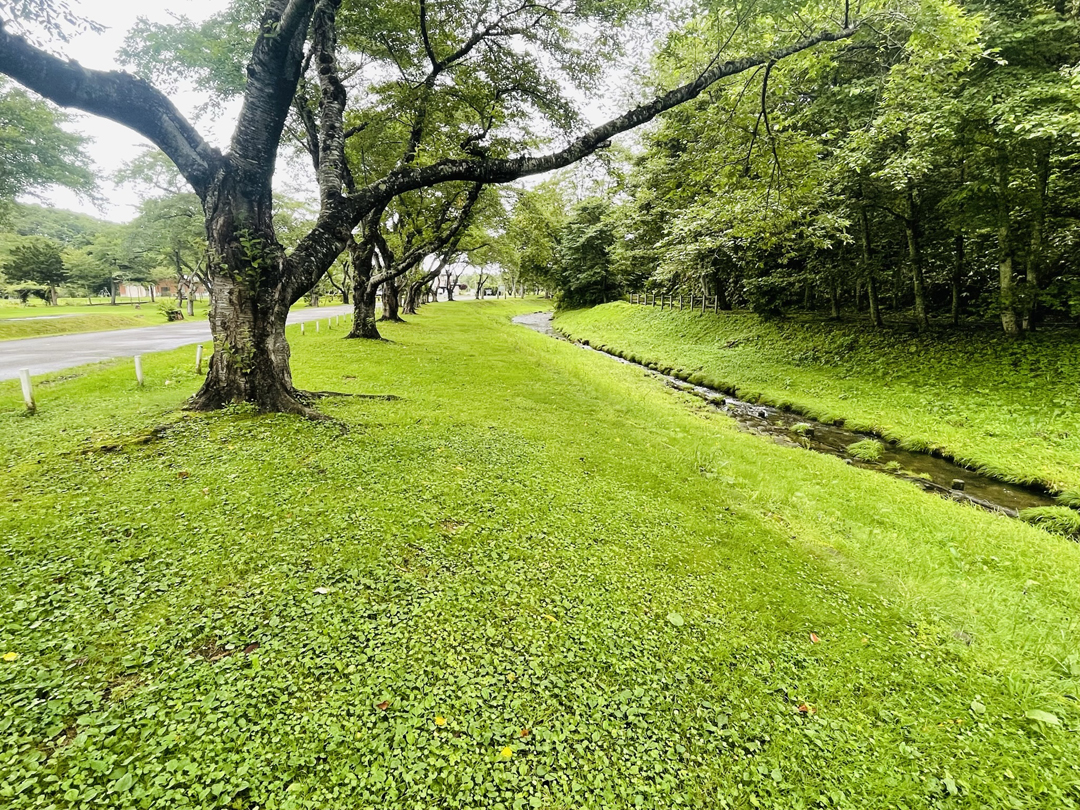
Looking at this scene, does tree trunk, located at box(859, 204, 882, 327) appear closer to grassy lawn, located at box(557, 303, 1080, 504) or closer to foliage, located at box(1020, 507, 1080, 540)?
grassy lawn, located at box(557, 303, 1080, 504)

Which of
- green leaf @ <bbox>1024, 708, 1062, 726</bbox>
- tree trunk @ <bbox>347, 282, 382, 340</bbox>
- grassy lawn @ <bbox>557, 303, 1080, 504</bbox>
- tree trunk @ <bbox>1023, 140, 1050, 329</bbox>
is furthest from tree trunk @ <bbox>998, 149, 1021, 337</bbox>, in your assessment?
tree trunk @ <bbox>347, 282, 382, 340</bbox>

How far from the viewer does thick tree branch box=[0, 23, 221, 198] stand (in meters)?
4.78

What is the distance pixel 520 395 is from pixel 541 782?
9109mm

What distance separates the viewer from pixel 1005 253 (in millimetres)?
11820

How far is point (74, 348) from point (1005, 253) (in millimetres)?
30732

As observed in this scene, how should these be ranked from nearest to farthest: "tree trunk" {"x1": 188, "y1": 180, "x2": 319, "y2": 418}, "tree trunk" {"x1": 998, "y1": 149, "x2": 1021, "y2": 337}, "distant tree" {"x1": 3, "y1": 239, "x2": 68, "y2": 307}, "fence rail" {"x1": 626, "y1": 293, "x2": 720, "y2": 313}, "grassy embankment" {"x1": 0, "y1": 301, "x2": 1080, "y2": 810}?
1. "grassy embankment" {"x1": 0, "y1": 301, "x2": 1080, "y2": 810}
2. "tree trunk" {"x1": 188, "y1": 180, "x2": 319, "y2": 418}
3. "tree trunk" {"x1": 998, "y1": 149, "x2": 1021, "y2": 337}
4. "fence rail" {"x1": 626, "y1": 293, "x2": 720, "y2": 313}
5. "distant tree" {"x1": 3, "y1": 239, "x2": 68, "y2": 307}

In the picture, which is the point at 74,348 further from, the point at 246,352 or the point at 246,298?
the point at 246,298

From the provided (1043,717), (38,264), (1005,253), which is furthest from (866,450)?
(38,264)

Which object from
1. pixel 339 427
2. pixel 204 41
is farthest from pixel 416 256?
pixel 339 427

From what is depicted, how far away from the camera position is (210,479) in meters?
4.91

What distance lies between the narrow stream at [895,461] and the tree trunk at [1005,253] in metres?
5.67

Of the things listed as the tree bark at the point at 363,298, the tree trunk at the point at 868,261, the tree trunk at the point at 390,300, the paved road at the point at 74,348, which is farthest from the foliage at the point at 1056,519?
the tree trunk at the point at 390,300

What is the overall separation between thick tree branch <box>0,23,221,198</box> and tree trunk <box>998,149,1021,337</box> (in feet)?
55.5

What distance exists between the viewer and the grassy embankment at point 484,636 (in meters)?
2.41
